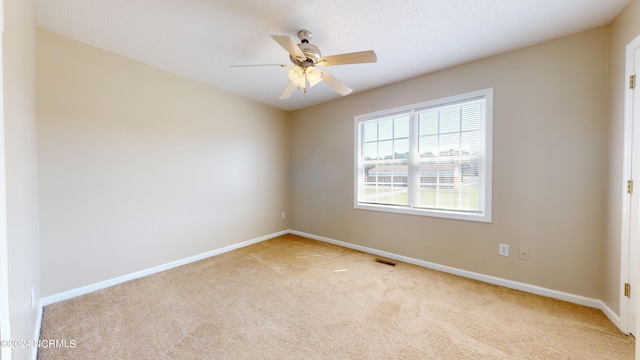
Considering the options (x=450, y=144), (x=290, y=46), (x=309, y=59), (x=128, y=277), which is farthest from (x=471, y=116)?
(x=128, y=277)

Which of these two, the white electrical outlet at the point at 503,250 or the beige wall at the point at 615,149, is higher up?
the beige wall at the point at 615,149

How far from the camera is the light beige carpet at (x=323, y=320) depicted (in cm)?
162

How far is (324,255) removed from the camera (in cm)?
341

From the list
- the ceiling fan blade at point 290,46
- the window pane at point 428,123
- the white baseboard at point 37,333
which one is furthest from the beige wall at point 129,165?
the window pane at point 428,123

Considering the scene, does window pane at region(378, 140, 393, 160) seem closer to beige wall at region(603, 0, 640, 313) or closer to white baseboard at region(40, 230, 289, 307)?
beige wall at region(603, 0, 640, 313)

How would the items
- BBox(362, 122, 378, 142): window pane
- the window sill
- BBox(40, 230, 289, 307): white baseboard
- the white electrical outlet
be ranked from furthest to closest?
BBox(362, 122, 378, 142): window pane
the window sill
the white electrical outlet
BBox(40, 230, 289, 307): white baseboard

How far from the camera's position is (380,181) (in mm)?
3516

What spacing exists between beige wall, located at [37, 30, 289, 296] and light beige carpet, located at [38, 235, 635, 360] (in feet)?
1.47

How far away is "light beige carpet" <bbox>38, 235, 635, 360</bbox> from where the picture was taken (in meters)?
1.62

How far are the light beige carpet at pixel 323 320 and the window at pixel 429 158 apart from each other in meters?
0.92

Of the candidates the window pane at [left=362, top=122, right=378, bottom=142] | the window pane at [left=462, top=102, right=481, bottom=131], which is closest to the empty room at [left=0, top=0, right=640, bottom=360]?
the window pane at [left=462, top=102, right=481, bottom=131]

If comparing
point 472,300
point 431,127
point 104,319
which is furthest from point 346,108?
point 104,319

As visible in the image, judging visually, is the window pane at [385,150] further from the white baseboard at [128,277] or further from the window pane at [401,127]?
the white baseboard at [128,277]

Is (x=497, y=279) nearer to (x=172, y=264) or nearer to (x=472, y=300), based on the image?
(x=472, y=300)
